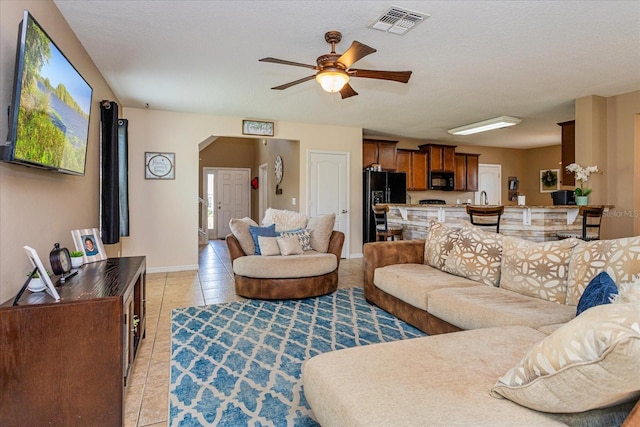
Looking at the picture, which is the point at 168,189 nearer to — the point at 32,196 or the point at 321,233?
the point at 321,233

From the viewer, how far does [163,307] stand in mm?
3525

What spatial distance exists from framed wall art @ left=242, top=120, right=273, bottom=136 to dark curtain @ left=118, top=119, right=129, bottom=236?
1.81m

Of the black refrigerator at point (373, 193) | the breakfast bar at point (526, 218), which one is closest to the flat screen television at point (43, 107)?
the breakfast bar at point (526, 218)

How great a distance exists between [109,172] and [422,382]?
3.73 m

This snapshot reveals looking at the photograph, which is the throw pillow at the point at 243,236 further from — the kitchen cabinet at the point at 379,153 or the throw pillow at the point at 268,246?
the kitchen cabinet at the point at 379,153

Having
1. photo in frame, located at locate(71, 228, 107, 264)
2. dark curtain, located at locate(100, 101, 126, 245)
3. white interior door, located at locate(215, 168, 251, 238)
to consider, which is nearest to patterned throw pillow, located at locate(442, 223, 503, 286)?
photo in frame, located at locate(71, 228, 107, 264)

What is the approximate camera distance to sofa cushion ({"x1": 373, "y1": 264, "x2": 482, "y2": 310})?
2.68 m

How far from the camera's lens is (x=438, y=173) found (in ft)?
26.2

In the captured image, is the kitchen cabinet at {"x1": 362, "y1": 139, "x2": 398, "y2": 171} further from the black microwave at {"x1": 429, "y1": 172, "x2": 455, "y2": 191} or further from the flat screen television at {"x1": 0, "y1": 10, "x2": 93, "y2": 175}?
the flat screen television at {"x1": 0, "y1": 10, "x2": 93, "y2": 175}

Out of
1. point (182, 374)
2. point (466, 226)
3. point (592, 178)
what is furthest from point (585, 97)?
point (182, 374)

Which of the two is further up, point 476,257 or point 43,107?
point 43,107

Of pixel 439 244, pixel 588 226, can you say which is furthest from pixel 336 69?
pixel 588 226

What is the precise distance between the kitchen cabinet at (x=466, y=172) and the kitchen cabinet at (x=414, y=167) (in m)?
0.85

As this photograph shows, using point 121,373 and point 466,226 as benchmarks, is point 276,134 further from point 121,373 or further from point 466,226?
point 121,373
